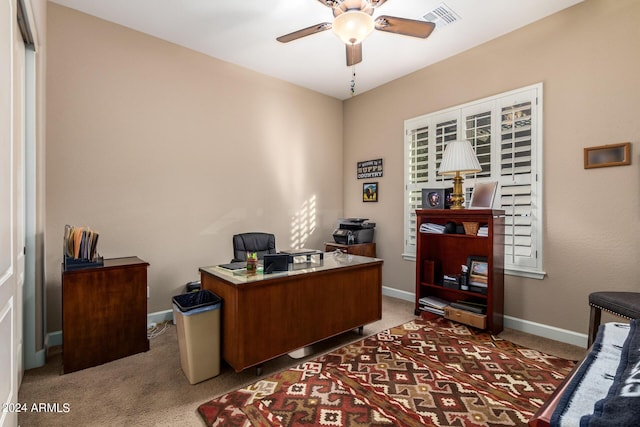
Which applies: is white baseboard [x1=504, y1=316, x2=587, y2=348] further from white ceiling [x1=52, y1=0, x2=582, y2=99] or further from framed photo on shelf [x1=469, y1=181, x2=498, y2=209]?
white ceiling [x1=52, y1=0, x2=582, y2=99]

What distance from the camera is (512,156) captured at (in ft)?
10.4

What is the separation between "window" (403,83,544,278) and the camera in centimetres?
302

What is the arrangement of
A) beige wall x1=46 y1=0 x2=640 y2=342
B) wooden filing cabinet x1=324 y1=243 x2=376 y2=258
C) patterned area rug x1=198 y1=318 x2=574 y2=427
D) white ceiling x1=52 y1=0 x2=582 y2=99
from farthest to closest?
wooden filing cabinet x1=324 y1=243 x2=376 y2=258 < white ceiling x1=52 y1=0 x2=582 y2=99 < beige wall x1=46 y1=0 x2=640 y2=342 < patterned area rug x1=198 y1=318 x2=574 y2=427

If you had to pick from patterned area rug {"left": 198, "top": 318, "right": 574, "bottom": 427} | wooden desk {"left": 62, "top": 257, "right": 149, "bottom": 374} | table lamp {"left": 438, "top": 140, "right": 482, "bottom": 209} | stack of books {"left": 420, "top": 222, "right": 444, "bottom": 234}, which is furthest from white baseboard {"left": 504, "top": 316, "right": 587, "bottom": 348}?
wooden desk {"left": 62, "top": 257, "right": 149, "bottom": 374}

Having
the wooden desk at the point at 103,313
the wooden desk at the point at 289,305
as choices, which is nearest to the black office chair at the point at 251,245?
the wooden desk at the point at 289,305

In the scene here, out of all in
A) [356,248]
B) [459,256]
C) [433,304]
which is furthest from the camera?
[356,248]

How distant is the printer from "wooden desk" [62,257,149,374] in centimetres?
251

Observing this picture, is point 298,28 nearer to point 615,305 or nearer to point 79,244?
point 79,244

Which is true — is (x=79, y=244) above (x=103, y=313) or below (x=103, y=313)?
above

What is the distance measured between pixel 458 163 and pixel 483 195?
0.47 metres

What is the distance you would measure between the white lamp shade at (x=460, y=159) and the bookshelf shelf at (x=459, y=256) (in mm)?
426

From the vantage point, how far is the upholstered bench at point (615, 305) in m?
2.03

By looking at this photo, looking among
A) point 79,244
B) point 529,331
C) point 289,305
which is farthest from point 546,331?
point 79,244

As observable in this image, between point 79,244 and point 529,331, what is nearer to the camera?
point 79,244
